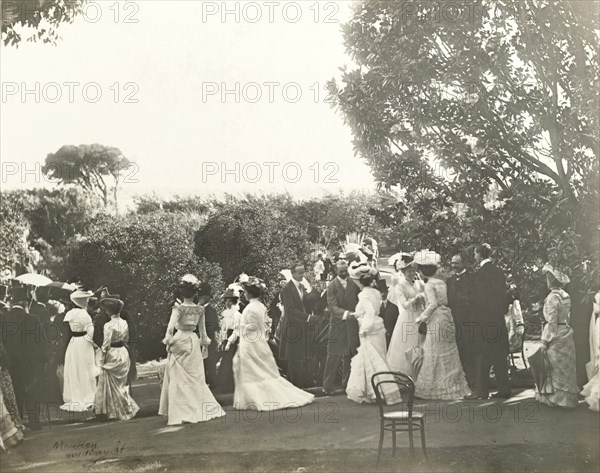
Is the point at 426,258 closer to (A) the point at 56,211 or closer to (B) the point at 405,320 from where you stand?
(B) the point at 405,320

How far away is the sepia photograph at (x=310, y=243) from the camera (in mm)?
6613

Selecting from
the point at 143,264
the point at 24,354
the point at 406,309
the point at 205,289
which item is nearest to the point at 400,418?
the point at 406,309

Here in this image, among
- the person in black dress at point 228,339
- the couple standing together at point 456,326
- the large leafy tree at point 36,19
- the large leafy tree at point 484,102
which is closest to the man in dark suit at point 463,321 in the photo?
the couple standing together at point 456,326

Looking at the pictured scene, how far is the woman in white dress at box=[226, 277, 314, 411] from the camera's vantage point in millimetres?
6742

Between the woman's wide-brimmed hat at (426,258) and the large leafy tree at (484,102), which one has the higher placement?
the large leafy tree at (484,102)

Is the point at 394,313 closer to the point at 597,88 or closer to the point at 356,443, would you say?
the point at 356,443

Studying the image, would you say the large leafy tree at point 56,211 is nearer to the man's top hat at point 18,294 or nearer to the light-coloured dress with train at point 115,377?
the man's top hat at point 18,294

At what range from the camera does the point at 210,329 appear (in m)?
6.89

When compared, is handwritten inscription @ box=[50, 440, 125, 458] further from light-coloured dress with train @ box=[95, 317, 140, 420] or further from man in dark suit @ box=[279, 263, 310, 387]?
man in dark suit @ box=[279, 263, 310, 387]

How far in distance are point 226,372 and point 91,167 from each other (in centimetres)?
245

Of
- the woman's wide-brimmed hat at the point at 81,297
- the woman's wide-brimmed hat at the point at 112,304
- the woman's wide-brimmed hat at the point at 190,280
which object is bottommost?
the woman's wide-brimmed hat at the point at 112,304

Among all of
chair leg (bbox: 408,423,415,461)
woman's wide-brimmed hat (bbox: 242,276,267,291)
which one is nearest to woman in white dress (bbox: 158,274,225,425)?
woman's wide-brimmed hat (bbox: 242,276,267,291)

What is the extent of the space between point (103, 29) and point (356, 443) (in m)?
4.81

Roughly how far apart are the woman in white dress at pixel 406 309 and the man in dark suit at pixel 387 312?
0.04m
